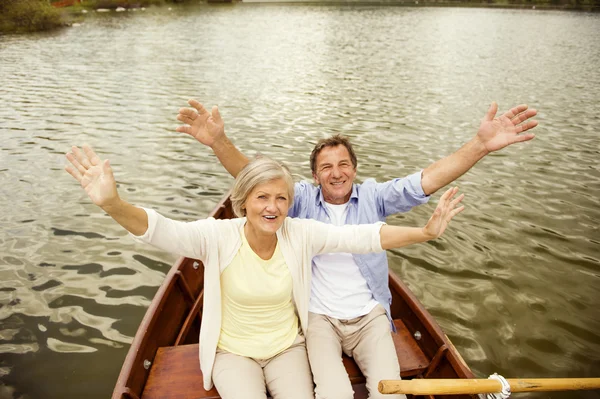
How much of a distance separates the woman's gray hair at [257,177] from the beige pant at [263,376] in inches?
44.4

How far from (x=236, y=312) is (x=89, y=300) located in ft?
11.9

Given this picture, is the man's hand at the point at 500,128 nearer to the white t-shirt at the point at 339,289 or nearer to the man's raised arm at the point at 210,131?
the white t-shirt at the point at 339,289

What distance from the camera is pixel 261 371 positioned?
2824 mm

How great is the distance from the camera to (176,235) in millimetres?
2576

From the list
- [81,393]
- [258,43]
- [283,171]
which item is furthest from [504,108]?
[258,43]

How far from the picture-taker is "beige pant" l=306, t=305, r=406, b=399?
2.77 m

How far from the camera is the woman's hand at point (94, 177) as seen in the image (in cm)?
234

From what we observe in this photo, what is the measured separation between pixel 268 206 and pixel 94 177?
43.8 inches

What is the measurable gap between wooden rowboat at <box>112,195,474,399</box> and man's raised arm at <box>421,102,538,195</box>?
1.27 meters

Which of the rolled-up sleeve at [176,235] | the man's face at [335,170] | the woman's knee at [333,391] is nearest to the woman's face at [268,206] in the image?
the rolled-up sleeve at [176,235]

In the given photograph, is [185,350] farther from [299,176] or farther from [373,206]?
[299,176]

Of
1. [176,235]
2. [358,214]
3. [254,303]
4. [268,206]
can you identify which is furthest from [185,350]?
[358,214]

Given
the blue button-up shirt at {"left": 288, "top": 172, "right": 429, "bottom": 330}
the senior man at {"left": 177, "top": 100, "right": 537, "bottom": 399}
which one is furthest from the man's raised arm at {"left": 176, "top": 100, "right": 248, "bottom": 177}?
the blue button-up shirt at {"left": 288, "top": 172, "right": 429, "bottom": 330}

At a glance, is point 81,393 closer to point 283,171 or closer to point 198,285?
point 198,285
